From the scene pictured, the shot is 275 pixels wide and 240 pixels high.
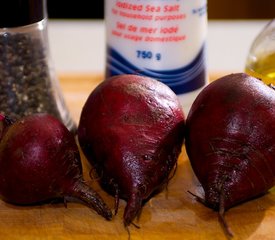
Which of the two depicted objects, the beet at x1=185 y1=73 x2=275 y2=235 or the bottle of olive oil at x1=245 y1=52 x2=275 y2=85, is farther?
the bottle of olive oil at x1=245 y1=52 x2=275 y2=85

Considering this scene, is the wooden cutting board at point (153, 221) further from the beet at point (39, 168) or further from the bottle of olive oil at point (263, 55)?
the bottle of olive oil at point (263, 55)

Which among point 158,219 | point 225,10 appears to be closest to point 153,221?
point 158,219

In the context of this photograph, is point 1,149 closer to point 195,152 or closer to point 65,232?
point 65,232

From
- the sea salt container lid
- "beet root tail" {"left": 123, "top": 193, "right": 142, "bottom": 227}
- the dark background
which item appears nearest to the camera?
"beet root tail" {"left": 123, "top": 193, "right": 142, "bottom": 227}

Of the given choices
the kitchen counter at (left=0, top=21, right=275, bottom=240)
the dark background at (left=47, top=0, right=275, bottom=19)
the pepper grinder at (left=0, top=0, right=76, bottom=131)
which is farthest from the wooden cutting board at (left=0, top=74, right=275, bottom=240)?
the dark background at (left=47, top=0, right=275, bottom=19)

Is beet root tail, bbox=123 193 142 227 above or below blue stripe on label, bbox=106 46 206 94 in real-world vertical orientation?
A: below

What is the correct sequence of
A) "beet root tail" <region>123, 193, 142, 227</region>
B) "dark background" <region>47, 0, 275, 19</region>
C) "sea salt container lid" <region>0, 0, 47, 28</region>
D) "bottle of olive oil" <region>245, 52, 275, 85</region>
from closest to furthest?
"beet root tail" <region>123, 193, 142, 227</region>
"sea salt container lid" <region>0, 0, 47, 28</region>
"bottle of olive oil" <region>245, 52, 275, 85</region>
"dark background" <region>47, 0, 275, 19</region>

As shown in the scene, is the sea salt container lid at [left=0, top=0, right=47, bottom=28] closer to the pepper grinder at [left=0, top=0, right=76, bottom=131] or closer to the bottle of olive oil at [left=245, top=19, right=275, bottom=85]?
the pepper grinder at [left=0, top=0, right=76, bottom=131]

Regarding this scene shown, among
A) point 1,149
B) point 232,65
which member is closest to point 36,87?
point 1,149

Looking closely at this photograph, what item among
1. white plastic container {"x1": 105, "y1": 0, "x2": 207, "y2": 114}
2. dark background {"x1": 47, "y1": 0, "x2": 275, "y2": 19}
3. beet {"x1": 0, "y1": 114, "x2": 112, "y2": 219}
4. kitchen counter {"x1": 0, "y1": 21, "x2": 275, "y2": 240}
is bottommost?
dark background {"x1": 47, "y1": 0, "x2": 275, "y2": 19}
